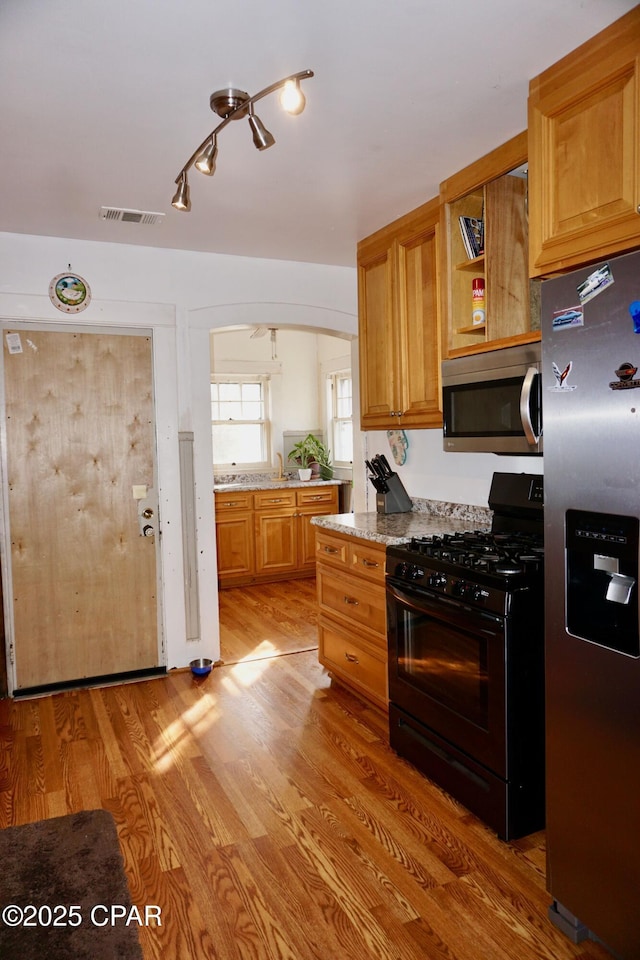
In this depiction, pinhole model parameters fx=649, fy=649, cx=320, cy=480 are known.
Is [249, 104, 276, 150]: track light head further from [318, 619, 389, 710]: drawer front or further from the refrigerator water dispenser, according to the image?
[318, 619, 389, 710]: drawer front

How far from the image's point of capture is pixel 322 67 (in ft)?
6.47

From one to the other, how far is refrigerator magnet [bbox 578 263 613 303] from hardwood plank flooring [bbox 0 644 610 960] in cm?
177

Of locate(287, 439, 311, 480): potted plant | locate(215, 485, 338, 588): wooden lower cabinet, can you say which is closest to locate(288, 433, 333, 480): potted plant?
locate(287, 439, 311, 480): potted plant

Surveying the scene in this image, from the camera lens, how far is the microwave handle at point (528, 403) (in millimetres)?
2395

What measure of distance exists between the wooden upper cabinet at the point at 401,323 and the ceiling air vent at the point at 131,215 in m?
1.16

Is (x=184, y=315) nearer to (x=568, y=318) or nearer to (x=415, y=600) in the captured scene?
(x=415, y=600)

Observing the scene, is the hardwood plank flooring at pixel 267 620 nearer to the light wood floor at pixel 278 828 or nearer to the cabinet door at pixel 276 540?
the cabinet door at pixel 276 540

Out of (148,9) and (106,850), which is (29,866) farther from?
(148,9)

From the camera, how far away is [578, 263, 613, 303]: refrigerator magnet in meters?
1.63

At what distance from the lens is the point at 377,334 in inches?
142

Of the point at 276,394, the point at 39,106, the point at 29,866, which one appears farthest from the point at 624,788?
the point at 276,394

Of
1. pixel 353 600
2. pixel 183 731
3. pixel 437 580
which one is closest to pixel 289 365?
pixel 353 600

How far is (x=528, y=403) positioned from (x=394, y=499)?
4.74 ft

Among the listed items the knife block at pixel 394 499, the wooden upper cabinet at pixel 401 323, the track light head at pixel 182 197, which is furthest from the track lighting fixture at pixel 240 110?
the knife block at pixel 394 499
